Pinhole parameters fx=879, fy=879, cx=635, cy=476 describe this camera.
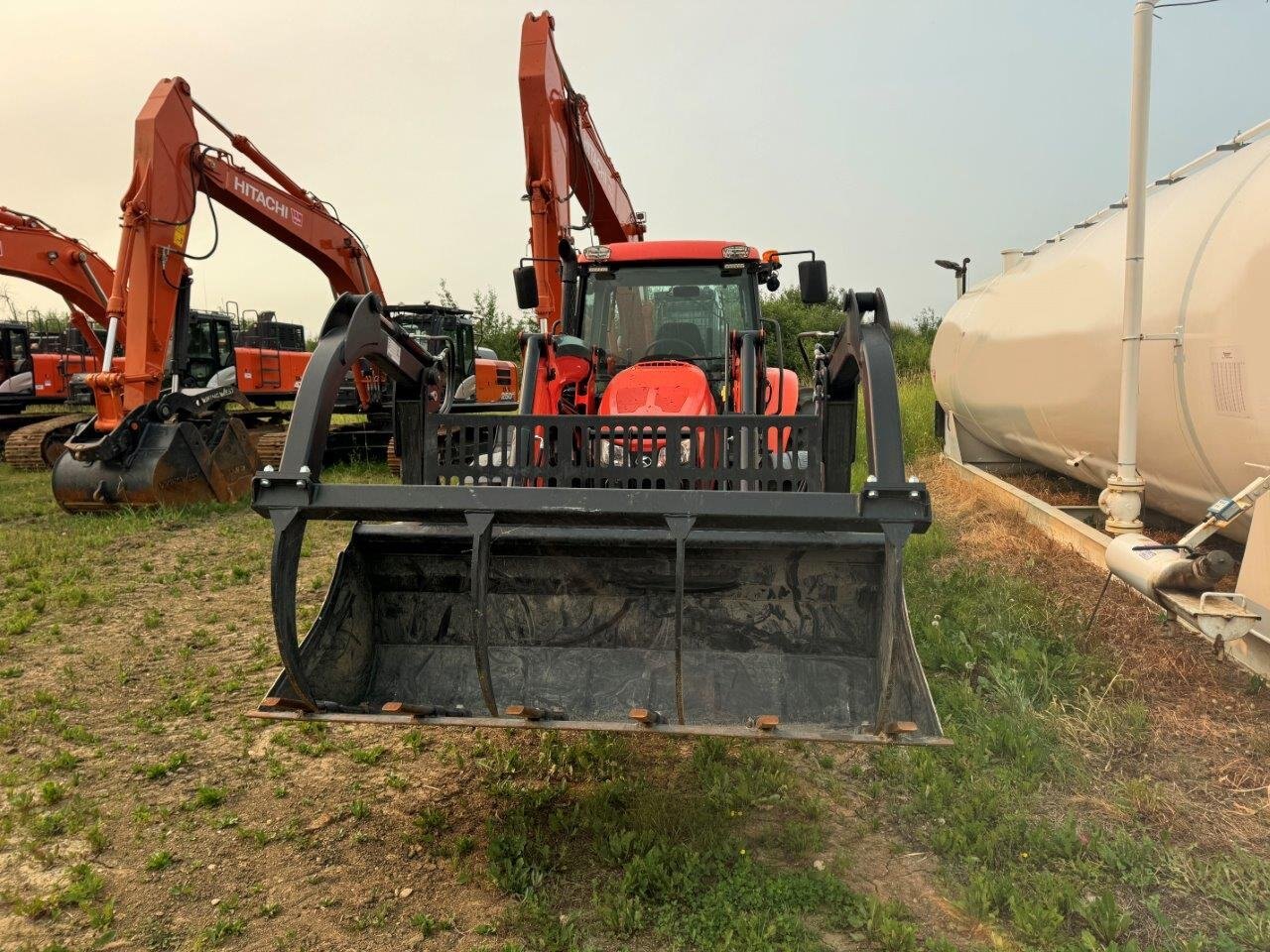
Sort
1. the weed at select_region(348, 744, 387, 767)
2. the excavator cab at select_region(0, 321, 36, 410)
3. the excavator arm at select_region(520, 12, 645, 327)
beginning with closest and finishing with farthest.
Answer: the weed at select_region(348, 744, 387, 767) < the excavator arm at select_region(520, 12, 645, 327) < the excavator cab at select_region(0, 321, 36, 410)

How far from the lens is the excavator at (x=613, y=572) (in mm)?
2629

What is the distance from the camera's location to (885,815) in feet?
10.5

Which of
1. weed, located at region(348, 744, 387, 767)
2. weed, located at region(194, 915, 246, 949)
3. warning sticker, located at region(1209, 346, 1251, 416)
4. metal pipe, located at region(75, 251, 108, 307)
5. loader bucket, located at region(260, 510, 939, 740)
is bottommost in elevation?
weed, located at region(194, 915, 246, 949)

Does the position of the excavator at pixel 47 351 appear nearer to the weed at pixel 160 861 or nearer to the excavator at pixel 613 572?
the excavator at pixel 613 572

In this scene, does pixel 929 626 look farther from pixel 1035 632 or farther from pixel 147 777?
pixel 147 777

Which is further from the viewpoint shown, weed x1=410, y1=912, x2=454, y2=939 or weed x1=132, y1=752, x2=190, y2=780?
weed x1=132, y1=752, x2=190, y2=780

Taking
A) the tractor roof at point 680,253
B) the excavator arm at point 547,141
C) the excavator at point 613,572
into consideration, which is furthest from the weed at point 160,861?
the excavator arm at point 547,141

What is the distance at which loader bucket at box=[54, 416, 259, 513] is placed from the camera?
8359 millimetres

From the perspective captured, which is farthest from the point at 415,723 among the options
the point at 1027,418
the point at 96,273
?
the point at 96,273

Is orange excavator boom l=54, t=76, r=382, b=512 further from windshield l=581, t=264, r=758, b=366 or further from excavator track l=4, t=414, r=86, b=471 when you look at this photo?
windshield l=581, t=264, r=758, b=366

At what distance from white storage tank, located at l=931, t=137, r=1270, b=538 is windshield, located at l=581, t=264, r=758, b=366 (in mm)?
2274

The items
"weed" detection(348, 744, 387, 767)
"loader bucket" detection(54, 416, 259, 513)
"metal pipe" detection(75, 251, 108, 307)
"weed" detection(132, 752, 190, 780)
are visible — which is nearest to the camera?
"weed" detection(132, 752, 190, 780)

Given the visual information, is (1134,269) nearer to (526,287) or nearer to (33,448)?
(526,287)

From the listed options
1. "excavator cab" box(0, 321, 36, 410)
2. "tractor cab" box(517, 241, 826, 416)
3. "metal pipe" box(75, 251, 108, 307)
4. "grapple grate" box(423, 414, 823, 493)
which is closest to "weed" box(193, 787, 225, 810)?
"grapple grate" box(423, 414, 823, 493)
